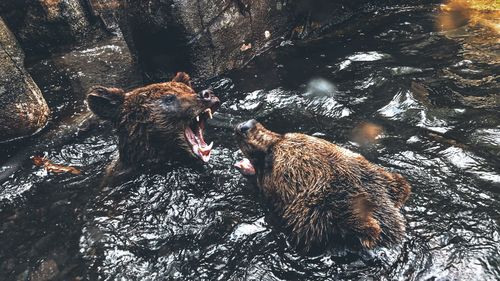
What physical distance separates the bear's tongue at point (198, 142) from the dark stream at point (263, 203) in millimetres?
308

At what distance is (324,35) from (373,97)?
2.55m

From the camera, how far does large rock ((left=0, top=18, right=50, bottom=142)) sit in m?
6.54

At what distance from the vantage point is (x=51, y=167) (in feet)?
21.0

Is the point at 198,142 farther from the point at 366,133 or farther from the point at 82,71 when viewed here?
the point at 82,71

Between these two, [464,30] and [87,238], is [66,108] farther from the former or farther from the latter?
[464,30]

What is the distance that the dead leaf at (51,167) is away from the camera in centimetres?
632

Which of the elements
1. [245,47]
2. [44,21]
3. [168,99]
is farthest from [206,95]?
[44,21]

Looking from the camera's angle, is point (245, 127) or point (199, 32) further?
point (199, 32)

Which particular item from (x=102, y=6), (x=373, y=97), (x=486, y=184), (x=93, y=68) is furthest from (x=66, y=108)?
(x=486, y=184)

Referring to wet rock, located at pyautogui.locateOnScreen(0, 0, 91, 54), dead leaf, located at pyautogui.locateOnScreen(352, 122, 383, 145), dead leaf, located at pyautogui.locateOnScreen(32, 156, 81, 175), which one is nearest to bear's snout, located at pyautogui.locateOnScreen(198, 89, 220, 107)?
dead leaf, located at pyautogui.locateOnScreen(352, 122, 383, 145)

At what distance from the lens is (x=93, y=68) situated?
8531 millimetres

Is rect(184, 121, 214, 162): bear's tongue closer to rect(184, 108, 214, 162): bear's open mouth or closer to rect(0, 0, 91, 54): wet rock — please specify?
rect(184, 108, 214, 162): bear's open mouth

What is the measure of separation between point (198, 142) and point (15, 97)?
286 centimetres

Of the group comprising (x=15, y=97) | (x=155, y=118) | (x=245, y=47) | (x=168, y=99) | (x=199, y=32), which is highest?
(x=15, y=97)
